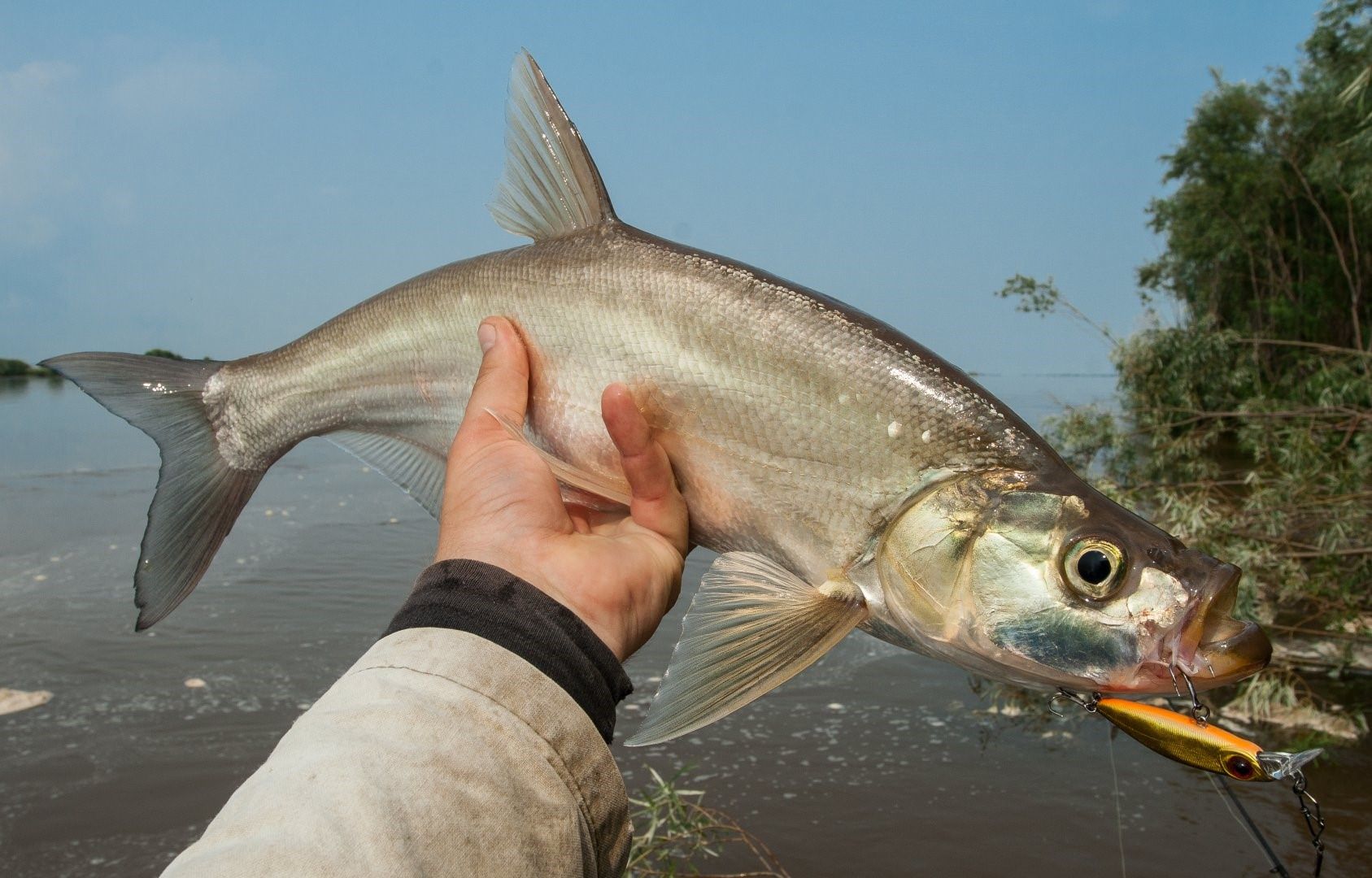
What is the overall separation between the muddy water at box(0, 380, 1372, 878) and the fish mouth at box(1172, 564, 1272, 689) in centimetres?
412

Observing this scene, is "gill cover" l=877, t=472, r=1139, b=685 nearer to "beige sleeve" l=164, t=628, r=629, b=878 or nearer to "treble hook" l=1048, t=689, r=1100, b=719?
"treble hook" l=1048, t=689, r=1100, b=719

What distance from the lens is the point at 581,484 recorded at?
8.05 feet

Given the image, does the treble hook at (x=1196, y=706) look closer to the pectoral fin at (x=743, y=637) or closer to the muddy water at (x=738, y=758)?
the pectoral fin at (x=743, y=637)

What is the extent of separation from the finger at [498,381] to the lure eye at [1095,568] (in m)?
1.35

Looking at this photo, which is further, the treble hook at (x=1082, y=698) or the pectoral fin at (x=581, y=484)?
the pectoral fin at (x=581, y=484)

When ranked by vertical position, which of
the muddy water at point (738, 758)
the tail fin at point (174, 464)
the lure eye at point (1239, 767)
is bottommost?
the muddy water at point (738, 758)

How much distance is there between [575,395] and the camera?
8.36 ft

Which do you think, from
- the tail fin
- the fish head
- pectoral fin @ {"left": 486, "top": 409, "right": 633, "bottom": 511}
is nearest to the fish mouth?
the fish head

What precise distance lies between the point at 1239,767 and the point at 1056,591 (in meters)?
0.44

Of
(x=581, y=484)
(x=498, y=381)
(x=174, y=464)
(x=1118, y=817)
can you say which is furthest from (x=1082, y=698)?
(x=1118, y=817)

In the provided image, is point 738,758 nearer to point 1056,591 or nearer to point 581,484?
point 581,484

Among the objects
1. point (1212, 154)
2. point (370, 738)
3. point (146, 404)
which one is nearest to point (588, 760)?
point (370, 738)

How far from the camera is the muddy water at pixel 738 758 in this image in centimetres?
593

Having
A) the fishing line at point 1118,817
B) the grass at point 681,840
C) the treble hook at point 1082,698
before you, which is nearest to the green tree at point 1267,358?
the fishing line at point 1118,817
